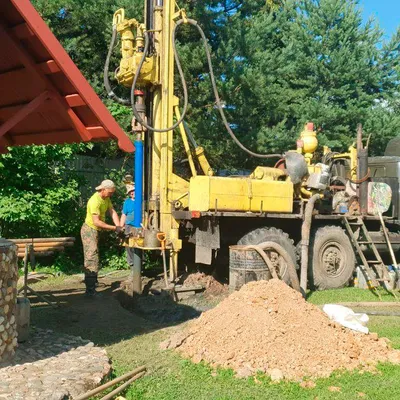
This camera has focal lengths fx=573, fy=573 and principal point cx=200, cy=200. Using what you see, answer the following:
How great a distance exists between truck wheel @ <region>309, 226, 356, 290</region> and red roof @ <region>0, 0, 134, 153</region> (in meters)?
5.38

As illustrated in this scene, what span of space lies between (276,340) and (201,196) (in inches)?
140

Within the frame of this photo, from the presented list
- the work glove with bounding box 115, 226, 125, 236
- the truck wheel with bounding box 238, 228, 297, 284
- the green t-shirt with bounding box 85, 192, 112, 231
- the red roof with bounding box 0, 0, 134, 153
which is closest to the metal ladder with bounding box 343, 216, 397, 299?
the truck wheel with bounding box 238, 228, 297, 284

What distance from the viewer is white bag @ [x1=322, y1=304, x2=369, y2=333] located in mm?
6387

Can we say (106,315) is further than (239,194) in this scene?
No

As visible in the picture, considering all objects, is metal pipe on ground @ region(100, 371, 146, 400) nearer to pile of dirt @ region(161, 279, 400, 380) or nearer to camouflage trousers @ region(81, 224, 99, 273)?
pile of dirt @ region(161, 279, 400, 380)

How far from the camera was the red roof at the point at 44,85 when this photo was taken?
489cm

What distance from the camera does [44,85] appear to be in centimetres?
552

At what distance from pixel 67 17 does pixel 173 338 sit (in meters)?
11.5

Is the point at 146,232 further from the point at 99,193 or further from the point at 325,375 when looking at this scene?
the point at 325,375

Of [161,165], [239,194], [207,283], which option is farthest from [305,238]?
[161,165]

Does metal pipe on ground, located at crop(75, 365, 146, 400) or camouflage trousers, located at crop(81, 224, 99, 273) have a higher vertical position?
camouflage trousers, located at crop(81, 224, 99, 273)

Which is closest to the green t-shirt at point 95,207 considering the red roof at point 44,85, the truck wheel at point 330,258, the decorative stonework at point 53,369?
the red roof at point 44,85

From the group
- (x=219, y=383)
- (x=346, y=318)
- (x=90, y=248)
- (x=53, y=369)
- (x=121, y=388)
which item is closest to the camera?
(x=121, y=388)

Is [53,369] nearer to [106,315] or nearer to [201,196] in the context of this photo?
[106,315]
